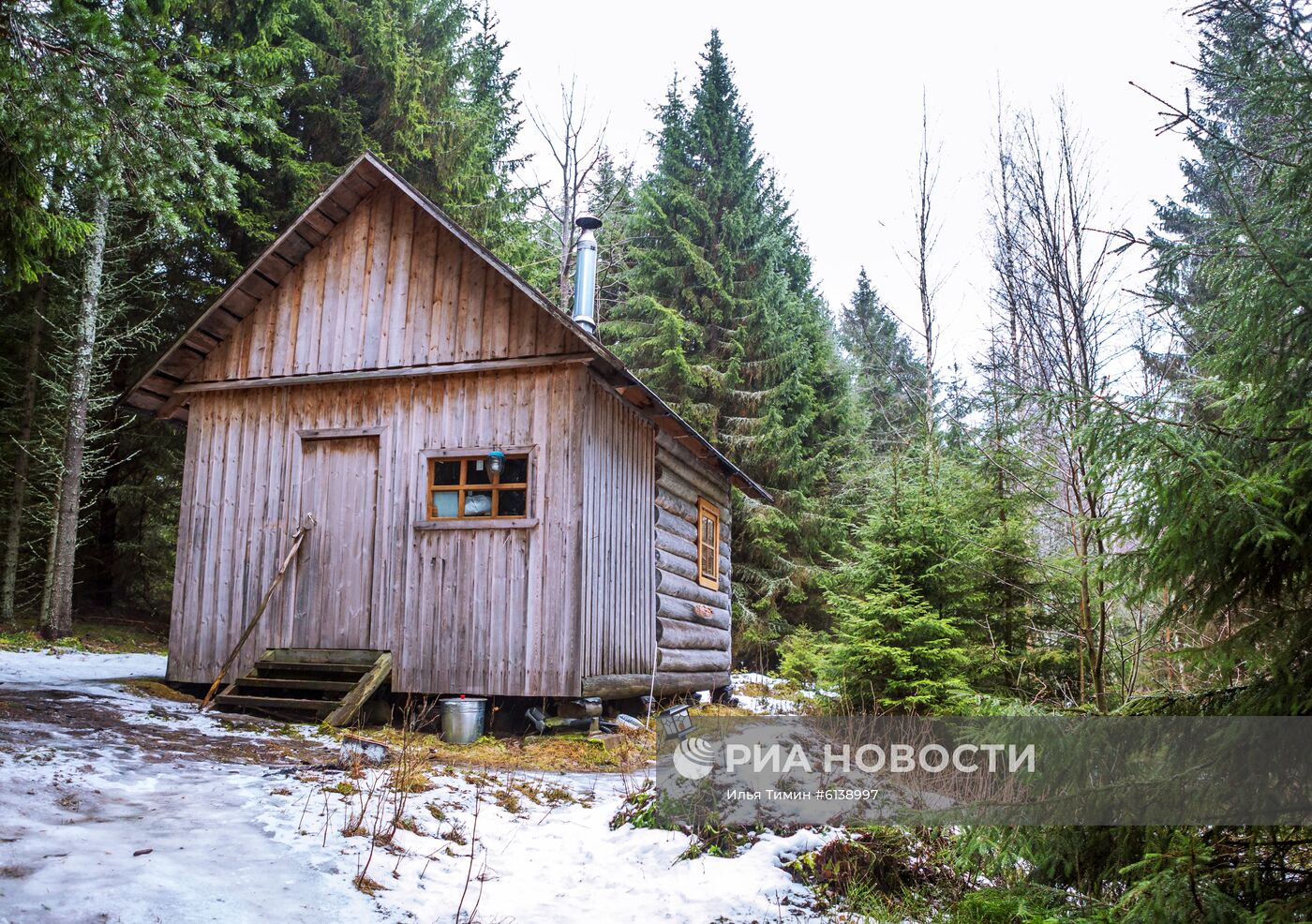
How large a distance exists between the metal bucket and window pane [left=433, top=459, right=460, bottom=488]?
2.44 meters

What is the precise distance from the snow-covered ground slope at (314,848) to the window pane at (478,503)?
11.0 ft

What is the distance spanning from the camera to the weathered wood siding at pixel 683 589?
1134cm

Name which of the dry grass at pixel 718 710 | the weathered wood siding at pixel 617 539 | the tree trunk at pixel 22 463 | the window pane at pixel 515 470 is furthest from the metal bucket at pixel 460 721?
the tree trunk at pixel 22 463

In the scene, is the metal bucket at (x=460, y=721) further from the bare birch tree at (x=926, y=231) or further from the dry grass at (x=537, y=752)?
the bare birch tree at (x=926, y=231)

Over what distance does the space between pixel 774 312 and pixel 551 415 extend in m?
12.9

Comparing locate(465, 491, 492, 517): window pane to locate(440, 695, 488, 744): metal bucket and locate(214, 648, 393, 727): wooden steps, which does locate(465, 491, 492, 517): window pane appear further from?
locate(440, 695, 488, 744): metal bucket

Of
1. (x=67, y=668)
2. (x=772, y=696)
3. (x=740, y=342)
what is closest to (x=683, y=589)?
(x=772, y=696)

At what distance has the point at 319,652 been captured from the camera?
30.7ft

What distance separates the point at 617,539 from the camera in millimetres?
9859

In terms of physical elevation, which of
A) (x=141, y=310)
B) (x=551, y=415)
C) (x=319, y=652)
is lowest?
(x=319, y=652)

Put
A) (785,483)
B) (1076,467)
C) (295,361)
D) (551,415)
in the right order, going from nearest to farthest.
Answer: (1076,467) < (551,415) < (295,361) < (785,483)

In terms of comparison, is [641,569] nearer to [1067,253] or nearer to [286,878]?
[1067,253]

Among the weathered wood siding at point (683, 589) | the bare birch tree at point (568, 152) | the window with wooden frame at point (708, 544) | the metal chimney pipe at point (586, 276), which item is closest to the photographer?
the metal chimney pipe at point (586, 276)

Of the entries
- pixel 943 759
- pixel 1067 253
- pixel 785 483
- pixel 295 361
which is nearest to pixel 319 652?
pixel 295 361
